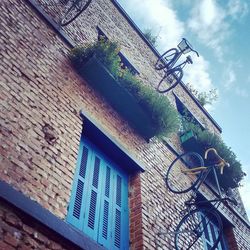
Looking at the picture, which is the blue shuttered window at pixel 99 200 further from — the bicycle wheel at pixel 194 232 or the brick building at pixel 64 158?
the bicycle wheel at pixel 194 232

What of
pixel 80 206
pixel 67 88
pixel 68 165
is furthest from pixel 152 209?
pixel 67 88

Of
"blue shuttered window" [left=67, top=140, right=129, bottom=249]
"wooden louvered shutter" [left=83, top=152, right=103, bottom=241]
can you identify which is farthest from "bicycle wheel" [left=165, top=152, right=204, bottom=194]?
"wooden louvered shutter" [left=83, top=152, right=103, bottom=241]

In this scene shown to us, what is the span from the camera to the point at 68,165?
4.65 meters

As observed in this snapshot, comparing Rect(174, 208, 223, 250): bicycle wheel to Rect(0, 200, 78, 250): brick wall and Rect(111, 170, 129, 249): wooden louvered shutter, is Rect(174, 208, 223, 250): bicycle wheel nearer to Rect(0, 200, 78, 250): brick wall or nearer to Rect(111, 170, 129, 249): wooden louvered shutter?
Rect(111, 170, 129, 249): wooden louvered shutter

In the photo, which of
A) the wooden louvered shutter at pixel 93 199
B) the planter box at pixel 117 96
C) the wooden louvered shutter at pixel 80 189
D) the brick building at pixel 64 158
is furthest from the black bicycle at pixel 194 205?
the wooden louvered shutter at pixel 80 189

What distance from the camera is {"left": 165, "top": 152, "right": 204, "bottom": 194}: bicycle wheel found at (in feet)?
22.9

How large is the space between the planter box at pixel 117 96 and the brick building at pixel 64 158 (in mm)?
142

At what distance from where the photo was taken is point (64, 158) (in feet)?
15.3

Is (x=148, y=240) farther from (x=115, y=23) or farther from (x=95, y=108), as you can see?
(x=115, y=23)

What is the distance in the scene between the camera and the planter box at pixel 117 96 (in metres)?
6.38

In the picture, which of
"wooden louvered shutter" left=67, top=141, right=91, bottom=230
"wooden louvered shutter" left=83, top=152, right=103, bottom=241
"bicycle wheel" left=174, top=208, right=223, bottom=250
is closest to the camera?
"wooden louvered shutter" left=67, top=141, right=91, bottom=230

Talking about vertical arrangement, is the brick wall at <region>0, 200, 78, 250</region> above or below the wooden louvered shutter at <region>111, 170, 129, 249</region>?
below

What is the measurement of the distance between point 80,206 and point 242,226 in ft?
21.2

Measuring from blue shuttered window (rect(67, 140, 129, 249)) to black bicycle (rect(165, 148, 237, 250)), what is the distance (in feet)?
3.70
